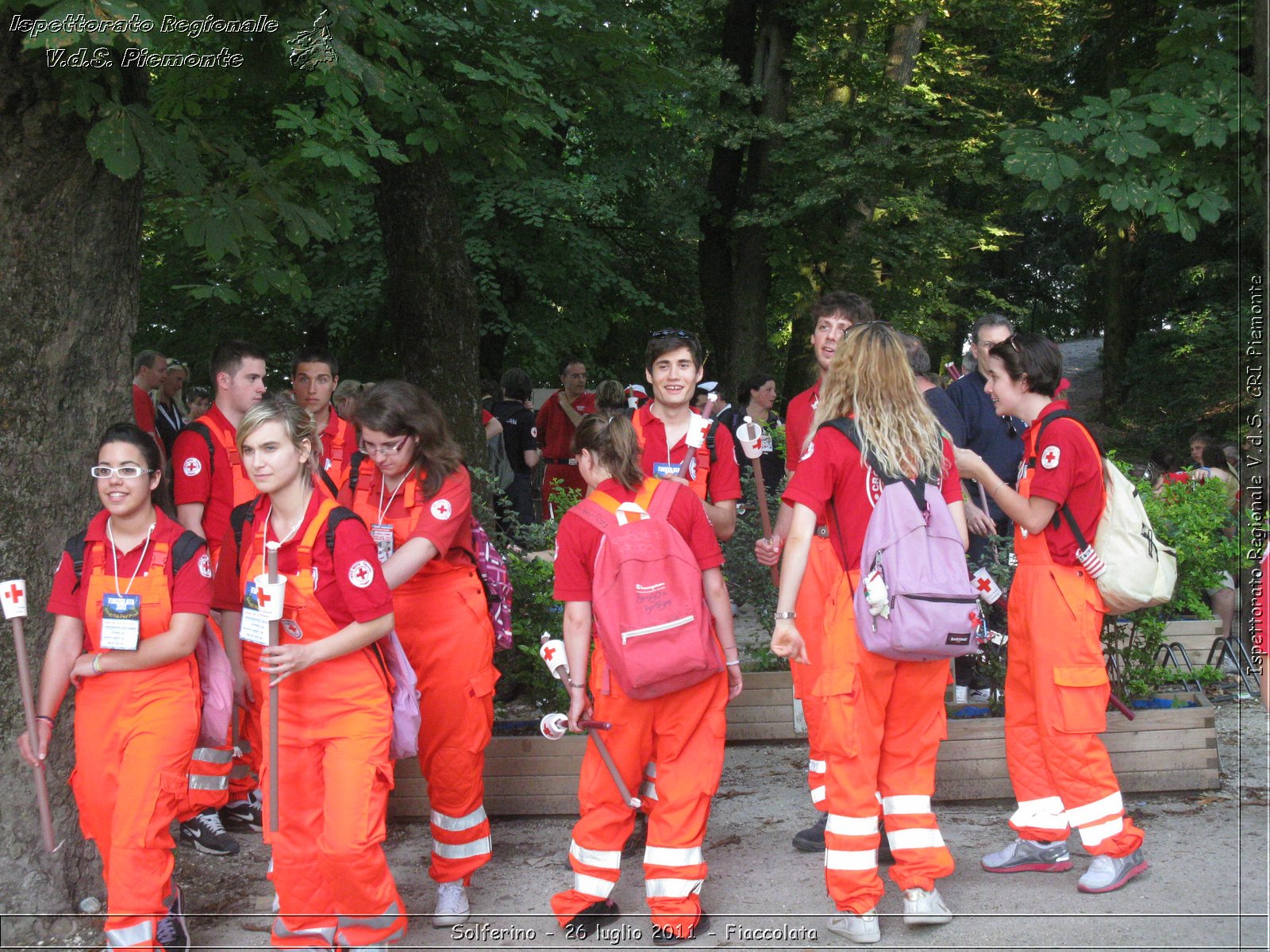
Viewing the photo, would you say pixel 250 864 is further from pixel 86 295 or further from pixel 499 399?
pixel 499 399

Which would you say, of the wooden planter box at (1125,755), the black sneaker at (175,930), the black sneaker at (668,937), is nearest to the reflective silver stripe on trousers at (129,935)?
the black sneaker at (175,930)

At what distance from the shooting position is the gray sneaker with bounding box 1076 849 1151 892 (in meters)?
4.78

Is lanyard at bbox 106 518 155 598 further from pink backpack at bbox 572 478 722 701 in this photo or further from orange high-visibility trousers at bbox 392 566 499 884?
pink backpack at bbox 572 478 722 701

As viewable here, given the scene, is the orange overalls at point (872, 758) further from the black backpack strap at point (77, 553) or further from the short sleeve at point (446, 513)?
the black backpack strap at point (77, 553)

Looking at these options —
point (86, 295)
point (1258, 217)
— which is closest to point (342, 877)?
point (86, 295)

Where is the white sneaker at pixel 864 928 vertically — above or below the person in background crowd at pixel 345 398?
below

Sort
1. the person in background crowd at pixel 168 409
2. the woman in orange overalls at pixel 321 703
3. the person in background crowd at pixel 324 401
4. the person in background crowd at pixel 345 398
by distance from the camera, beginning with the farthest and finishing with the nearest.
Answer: the person in background crowd at pixel 168 409
the person in background crowd at pixel 345 398
the person in background crowd at pixel 324 401
the woman in orange overalls at pixel 321 703

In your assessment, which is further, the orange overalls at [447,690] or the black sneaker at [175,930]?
the orange overalls at [447,690]

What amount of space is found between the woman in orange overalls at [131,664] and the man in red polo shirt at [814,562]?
7.33 ft

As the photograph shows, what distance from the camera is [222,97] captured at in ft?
23.5

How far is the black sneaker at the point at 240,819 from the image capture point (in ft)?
19.6

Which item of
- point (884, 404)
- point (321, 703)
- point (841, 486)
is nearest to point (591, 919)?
point (321, 703)

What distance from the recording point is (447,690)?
189 inches

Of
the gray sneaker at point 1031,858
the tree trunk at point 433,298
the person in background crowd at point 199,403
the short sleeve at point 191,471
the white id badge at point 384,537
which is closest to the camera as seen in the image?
the white id badge at point 384,537
